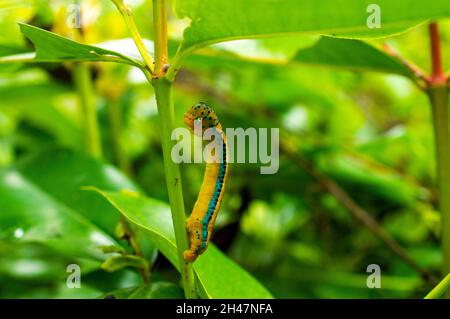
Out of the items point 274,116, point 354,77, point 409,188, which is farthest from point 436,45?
point 354,77

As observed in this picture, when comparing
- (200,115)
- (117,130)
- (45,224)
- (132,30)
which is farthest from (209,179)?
(117,130)

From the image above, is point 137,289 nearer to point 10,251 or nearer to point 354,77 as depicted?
point 10,251

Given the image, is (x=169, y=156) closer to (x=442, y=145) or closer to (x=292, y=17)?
(x=292, y=17)

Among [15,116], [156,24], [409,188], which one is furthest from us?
[15,116]

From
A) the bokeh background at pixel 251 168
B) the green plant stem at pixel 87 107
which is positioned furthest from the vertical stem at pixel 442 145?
the green plant stem at pixel 87 107

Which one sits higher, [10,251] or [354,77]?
[354,77]

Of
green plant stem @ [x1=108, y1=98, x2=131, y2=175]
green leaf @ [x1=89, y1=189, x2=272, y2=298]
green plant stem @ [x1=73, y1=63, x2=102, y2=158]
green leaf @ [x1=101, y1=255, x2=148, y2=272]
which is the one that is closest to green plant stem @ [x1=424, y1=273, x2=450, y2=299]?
green leaf @ [x1=89, y1=189, x2=272, y2=298]
